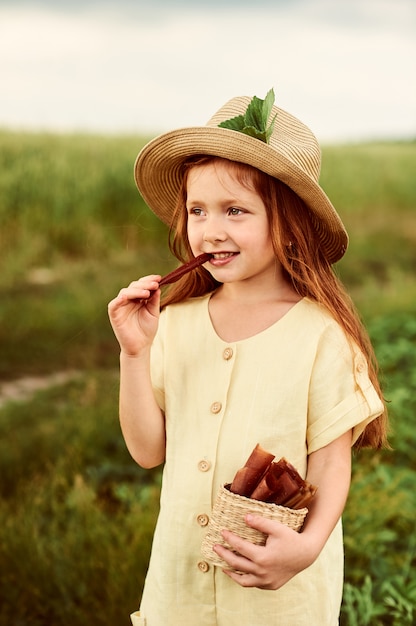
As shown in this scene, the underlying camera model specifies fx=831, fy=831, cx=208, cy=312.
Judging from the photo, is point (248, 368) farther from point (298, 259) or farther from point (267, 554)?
point (267, 554)

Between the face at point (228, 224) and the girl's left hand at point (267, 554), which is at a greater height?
the face at point (228, 224)

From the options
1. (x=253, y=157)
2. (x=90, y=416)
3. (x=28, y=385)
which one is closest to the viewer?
(x=253, y=157)

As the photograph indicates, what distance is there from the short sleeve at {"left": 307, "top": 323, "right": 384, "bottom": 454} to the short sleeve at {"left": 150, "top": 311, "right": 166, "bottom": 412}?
→ 36cm

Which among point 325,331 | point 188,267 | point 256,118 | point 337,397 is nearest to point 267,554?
point 337,397

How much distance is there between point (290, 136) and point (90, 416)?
2.76 m

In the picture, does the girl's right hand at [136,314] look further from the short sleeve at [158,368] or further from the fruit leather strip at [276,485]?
the fruit leather strip at [276,485]

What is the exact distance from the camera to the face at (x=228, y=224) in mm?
1728

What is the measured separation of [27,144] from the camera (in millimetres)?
11992

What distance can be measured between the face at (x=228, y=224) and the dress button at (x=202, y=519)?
502 millimetres

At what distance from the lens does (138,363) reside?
1.82 meters

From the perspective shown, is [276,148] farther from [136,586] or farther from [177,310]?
[136,586]

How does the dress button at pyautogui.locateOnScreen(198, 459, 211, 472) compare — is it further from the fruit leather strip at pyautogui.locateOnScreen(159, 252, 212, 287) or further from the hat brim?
the hat brim

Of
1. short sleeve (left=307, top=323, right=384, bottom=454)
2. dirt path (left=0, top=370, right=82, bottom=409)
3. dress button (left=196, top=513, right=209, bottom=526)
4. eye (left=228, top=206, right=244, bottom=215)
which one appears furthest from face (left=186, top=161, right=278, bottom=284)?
dirt path (left=0, top=370, right=82, bottom=409)

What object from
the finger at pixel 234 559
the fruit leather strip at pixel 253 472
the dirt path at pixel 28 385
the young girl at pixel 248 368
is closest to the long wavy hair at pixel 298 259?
the young girl at pixel 248 368
